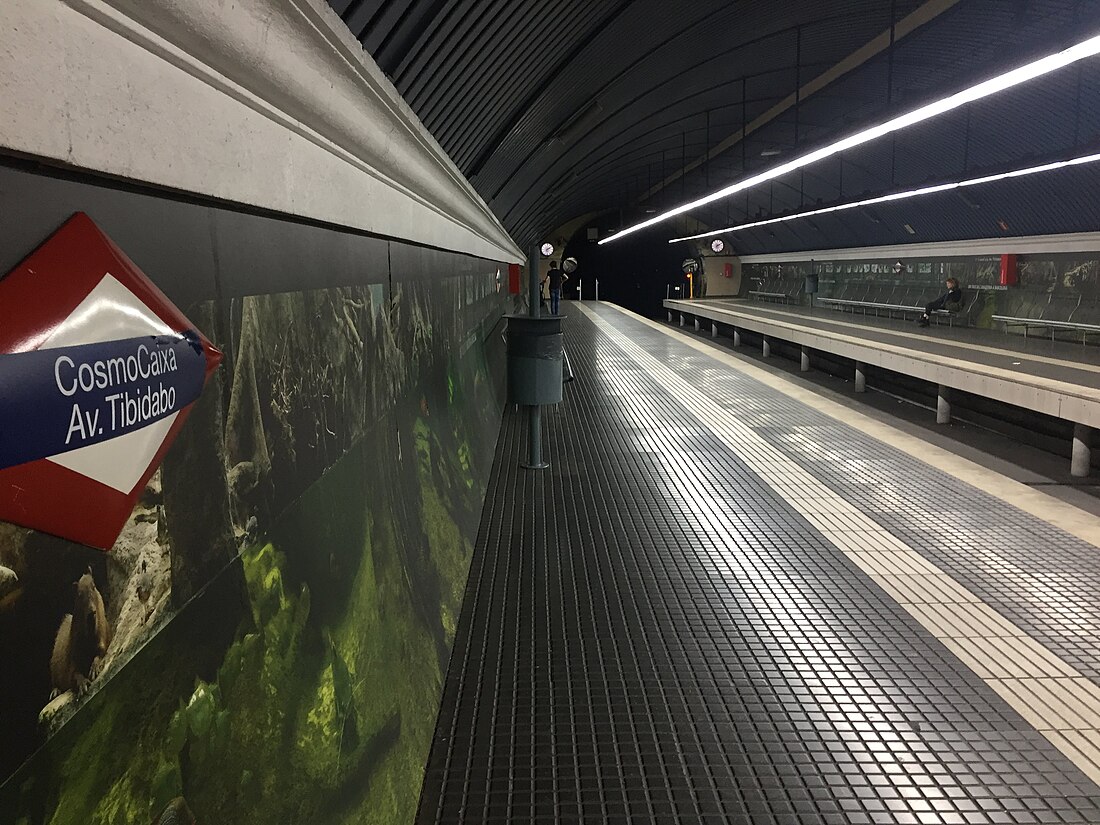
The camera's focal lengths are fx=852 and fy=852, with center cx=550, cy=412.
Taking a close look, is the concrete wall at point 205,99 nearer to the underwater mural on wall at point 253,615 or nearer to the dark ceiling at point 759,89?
the underwater mural on wall at point 253,615

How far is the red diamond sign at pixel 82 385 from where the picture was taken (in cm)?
92

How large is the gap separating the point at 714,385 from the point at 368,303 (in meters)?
10.5

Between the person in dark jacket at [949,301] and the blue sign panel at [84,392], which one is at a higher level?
the blue sign panel at [84,392]

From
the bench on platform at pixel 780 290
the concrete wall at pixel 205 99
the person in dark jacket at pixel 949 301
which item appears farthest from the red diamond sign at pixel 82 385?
the bench on platform at pixel 780 290

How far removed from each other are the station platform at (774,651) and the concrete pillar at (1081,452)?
117 centimetres

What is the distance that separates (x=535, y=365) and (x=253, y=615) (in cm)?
576

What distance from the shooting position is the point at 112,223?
1249mm

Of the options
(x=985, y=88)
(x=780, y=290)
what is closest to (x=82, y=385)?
(x=985, y=88)

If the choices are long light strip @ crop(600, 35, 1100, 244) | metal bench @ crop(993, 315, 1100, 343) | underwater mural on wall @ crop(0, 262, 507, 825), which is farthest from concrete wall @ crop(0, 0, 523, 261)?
metal bench @ crop(993, 315, 1100, 343)

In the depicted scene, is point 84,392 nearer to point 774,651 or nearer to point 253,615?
point 253,615

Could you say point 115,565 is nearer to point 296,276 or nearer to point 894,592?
point 296,276

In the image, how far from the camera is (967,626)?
4.26 metres

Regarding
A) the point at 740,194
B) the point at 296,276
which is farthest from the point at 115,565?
the point at 740,194

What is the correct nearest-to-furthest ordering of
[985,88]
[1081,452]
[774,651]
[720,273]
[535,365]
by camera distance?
[774,651], [985,88], [535,365], [1081,452], [720,273]
